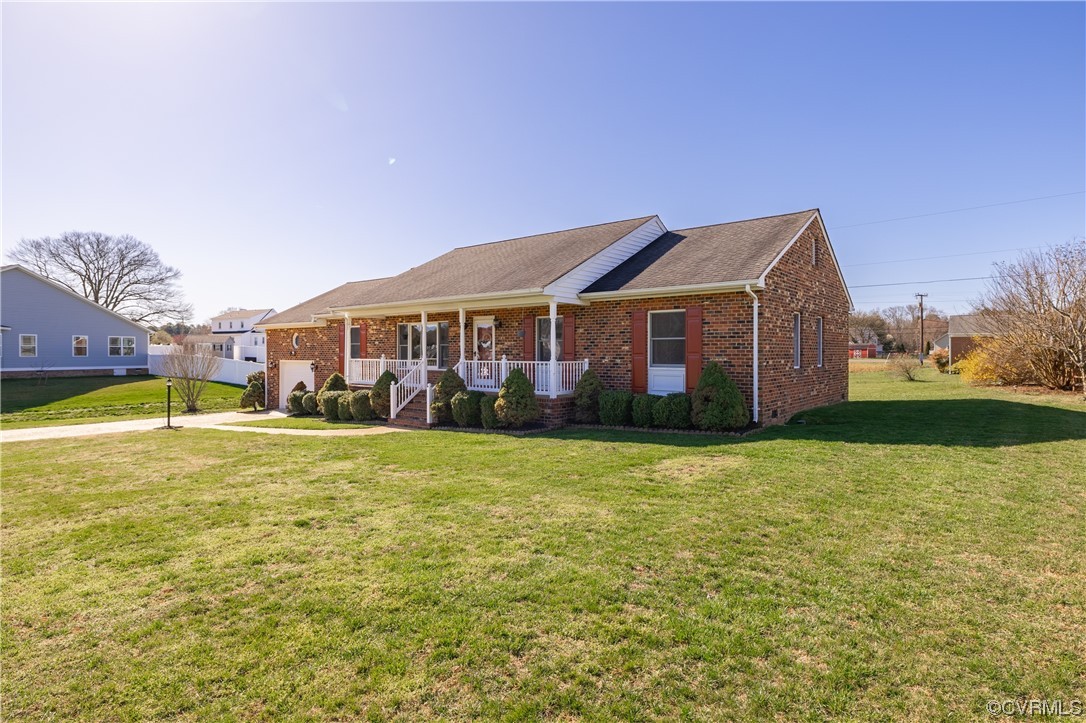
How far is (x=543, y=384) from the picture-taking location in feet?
45.2

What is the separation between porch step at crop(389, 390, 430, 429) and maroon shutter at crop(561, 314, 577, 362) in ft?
14.0

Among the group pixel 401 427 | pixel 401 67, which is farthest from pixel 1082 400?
pixel 401 67

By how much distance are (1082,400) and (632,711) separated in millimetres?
21717

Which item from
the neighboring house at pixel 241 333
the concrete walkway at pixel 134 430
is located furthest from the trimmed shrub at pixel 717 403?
the neighboring house at pixel 241 333

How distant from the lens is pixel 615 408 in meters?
12.6

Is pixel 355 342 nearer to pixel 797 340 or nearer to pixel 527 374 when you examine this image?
pixel 527 374

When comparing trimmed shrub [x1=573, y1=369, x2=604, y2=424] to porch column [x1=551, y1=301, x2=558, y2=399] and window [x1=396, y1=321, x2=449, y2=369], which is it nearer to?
porch column [x1=551, y1=301, x2=558, y2=399]

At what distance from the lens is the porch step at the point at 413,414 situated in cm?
1458

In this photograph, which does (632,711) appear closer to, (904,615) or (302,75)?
(904,615)

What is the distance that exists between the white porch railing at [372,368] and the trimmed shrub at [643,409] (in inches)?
316

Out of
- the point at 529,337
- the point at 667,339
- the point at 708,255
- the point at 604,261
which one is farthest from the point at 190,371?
the point at 708,255

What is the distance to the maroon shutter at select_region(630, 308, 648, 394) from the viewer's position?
13.3 m

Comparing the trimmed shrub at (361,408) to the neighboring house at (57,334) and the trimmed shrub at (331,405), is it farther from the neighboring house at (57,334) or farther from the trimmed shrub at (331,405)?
the neighboring house at (57,334)

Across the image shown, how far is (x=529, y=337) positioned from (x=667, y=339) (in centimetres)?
414
